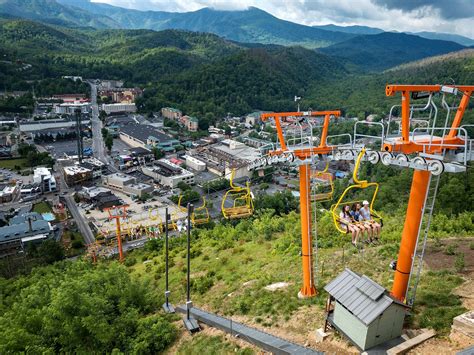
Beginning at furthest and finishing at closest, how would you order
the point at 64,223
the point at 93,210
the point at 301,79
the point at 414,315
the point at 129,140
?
the point at 301,79 → the point at 129,140 → the point at 93,210 → the point at 64,223 → the point at 414,315

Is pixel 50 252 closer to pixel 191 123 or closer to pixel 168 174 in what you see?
pixel 168 174

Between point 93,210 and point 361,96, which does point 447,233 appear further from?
point 361,96

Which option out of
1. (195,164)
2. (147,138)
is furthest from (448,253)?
(147,138)

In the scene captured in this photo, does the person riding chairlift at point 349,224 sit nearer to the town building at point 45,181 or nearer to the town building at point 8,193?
the town building at point 8,193

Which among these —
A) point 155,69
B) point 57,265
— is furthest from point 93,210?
point 155,69

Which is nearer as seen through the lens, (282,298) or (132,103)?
(282,298)

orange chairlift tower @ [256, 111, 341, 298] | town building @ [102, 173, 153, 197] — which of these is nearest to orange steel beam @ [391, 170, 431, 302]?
orange chairlift tower @ [256, 111, 341, 298]

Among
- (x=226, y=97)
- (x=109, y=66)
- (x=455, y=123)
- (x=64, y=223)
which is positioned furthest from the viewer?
(x=109, y=66)

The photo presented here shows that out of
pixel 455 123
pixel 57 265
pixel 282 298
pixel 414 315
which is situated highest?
pixel 455 123
